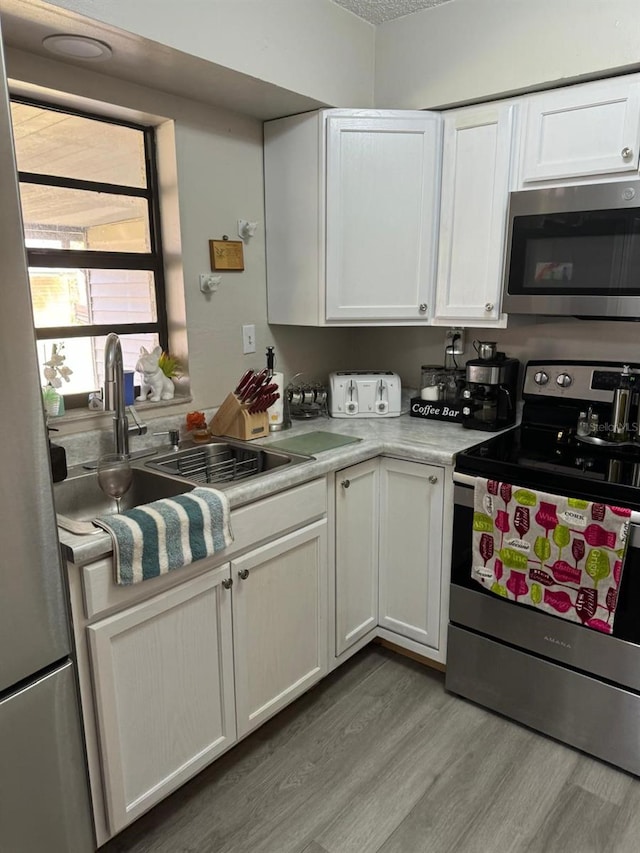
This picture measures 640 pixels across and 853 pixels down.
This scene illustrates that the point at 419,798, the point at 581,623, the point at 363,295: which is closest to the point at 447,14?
the point at 363,295

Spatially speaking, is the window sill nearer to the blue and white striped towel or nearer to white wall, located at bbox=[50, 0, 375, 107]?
the blue and white striped towel

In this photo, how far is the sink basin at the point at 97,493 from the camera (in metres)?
1.74

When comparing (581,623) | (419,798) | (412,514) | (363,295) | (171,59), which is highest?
(171,59)

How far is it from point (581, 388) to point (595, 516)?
698 millimetres

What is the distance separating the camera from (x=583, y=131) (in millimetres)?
1929

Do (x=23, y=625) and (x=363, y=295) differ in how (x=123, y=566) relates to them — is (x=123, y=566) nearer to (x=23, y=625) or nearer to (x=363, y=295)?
(x=23, y=625)

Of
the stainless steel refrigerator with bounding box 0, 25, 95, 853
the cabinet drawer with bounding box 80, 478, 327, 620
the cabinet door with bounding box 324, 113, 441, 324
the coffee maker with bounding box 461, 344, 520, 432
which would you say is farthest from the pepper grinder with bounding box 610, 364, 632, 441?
the stainless steel refrigerator with bounding box 0, 25, 95, 853

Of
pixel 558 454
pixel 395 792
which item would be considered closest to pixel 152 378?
pixel 558 454

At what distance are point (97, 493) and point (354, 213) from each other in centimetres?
138

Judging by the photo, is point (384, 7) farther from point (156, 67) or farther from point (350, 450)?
point (350, 450)

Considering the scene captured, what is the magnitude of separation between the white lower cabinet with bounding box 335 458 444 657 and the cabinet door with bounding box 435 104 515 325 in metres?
0.69

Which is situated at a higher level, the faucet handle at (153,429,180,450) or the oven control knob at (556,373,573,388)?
the oven control knob at (556,373,573,388)

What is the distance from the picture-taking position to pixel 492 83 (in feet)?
6.76

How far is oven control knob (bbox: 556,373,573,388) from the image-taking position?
2.24m
